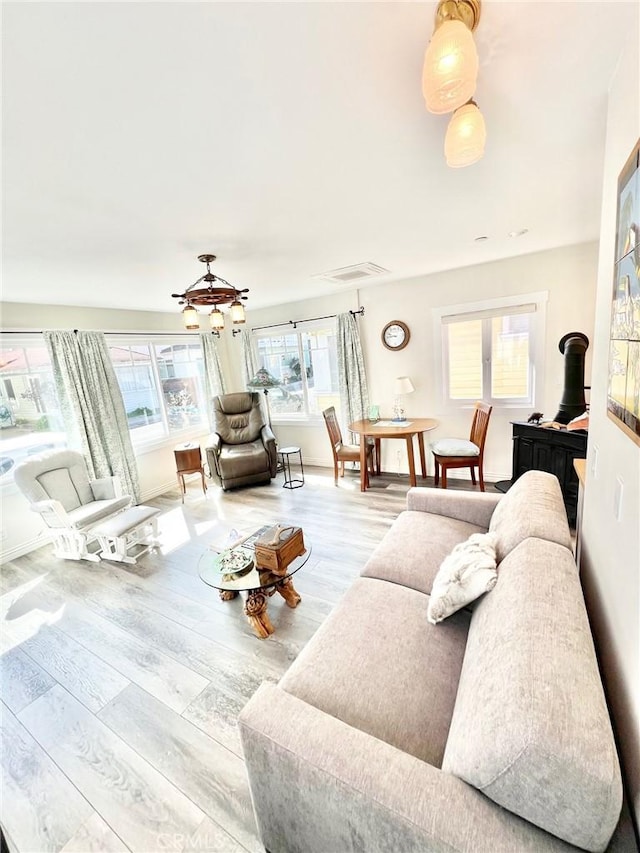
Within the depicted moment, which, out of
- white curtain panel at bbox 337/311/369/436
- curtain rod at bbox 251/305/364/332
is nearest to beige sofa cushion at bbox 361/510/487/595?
white curtain panel at bbox 337/311/369/436

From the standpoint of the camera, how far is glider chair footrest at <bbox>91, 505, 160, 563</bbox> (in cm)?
293

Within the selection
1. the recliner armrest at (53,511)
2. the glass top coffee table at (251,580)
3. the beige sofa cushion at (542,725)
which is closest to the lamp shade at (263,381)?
the recliner armrest at (53,511)

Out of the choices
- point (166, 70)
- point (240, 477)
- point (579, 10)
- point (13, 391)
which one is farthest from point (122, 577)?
point (579, 10)

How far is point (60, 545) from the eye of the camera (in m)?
3.19

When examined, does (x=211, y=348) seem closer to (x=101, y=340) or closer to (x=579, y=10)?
(x=101, y=340)

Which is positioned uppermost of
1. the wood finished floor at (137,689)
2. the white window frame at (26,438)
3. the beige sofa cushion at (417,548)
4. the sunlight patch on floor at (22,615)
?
the white window frame at (26,438)

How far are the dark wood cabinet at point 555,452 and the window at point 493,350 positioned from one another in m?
0.77

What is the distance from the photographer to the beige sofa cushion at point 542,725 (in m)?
0.65

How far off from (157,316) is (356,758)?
16.7 feet

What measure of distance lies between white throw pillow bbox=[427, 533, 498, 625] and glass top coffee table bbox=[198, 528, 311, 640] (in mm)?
876

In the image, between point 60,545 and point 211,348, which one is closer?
point 60,545

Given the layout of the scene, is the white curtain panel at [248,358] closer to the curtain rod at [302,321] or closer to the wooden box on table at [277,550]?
the curtain rod at [302,321]

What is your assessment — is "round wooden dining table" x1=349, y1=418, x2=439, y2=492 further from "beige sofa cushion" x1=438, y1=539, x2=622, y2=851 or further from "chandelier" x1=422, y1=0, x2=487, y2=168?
"chandelier" x1=422, y1=0, x2=487, y2=168

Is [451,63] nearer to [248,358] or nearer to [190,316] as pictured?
[190,316]
